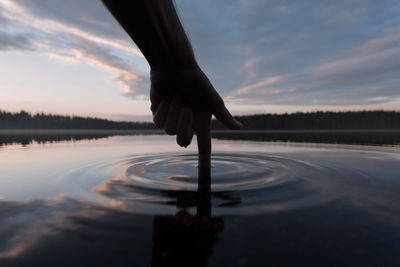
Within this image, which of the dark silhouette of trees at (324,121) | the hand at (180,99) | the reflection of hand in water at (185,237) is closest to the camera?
the reflection of hand in water at (185,237)

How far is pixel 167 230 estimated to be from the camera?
1.90 m

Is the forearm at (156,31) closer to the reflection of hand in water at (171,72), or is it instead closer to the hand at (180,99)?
the reflection of hand in water at (171,72)

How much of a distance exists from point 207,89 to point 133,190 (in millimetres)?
1979

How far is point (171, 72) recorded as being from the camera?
2.65m

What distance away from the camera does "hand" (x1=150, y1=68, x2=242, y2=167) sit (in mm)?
2723

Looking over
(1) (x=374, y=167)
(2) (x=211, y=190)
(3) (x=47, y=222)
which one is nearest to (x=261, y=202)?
(2) (x=211, y=190)

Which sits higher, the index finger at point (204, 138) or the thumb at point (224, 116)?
the thumb at point (224, 116)

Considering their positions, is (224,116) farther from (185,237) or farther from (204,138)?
(185,237)

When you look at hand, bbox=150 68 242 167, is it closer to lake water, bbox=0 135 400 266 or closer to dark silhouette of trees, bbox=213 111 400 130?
lake water, bbox=0 135 400 266

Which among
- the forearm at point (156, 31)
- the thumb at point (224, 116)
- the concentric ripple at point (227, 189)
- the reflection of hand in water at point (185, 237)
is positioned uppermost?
the forearm at point (156, 31)

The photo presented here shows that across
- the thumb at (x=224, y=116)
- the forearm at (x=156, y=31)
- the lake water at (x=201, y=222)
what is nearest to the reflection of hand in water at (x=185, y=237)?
the lake water at (x=201, y=222)

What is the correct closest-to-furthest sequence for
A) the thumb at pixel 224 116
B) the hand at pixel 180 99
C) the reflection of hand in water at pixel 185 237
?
1. the reflection of hand in water at pixel 185 237
2. the hand at pixel 180 99
3. the thumb at pixel 224 116

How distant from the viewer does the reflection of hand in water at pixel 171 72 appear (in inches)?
73.6

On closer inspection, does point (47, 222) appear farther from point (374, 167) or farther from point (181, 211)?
point (374, 167)
